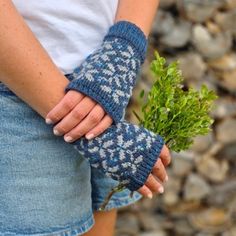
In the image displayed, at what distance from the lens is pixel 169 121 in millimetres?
1136

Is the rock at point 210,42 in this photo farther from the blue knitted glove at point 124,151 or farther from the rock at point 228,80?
the blue knitted glove at point 124,151

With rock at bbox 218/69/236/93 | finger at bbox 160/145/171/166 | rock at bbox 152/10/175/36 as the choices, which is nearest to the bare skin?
finger at bbox 160/145/171/166

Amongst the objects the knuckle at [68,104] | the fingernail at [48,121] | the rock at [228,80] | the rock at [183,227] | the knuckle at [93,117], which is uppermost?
the knuckle at [68,104]

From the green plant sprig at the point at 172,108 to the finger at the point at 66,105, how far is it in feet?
0.51

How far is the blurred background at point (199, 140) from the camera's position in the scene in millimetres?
2119

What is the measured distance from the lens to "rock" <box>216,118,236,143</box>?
7.26 feet

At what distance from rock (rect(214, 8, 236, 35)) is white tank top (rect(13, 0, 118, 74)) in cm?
101

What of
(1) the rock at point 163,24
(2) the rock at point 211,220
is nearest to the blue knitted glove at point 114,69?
(1) the rock at point 163,24

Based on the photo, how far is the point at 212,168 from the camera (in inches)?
89.2

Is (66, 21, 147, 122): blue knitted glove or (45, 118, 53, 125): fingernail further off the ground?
(66, 21, 147, 122): blue knitted glove

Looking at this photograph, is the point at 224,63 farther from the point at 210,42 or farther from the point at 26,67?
the point at 26,67

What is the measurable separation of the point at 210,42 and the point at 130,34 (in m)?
1.03

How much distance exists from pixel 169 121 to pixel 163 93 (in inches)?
2.0

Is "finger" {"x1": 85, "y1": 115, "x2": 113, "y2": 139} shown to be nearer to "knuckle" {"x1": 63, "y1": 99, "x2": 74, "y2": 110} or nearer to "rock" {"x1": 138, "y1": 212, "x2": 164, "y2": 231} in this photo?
"knuckle" {"x1": 63, "y1": 99, "x2": 74, "y2": 110}
